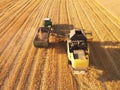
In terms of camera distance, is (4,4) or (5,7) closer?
(5,7)

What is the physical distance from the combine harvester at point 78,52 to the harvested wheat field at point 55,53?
92 cm

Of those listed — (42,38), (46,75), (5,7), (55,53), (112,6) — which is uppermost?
(112,6)

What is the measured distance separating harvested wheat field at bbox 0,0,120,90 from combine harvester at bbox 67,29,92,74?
3.03 ft

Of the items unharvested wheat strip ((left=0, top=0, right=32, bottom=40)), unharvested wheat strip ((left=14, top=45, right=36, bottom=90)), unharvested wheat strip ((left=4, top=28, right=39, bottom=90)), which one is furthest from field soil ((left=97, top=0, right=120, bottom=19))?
unharvested wheat strip ((left=4, top=28, right=39, bottom=90))

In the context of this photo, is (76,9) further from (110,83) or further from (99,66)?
(110,83)

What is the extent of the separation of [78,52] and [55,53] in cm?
311

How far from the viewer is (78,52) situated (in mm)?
14953

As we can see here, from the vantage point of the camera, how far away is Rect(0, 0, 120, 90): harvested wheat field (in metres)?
13.8

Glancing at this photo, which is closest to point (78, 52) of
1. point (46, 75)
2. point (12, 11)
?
point (46, 75)

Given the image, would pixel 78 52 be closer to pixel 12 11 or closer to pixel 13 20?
pixel 13 20

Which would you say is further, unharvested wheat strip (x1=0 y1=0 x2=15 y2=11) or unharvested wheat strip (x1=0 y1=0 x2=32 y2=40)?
unharvested wheat strip (x1=0 y1=0 x2=15 y2=11)

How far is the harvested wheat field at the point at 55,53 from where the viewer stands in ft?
45.2

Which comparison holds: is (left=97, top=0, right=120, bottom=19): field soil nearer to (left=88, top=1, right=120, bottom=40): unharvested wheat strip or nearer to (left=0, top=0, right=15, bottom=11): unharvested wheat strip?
(left=88, top=1, right=120, bottom=40): unharvested wheat strip

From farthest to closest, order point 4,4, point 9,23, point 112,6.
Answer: point 4,4 < point 112,6 < point 9,23
